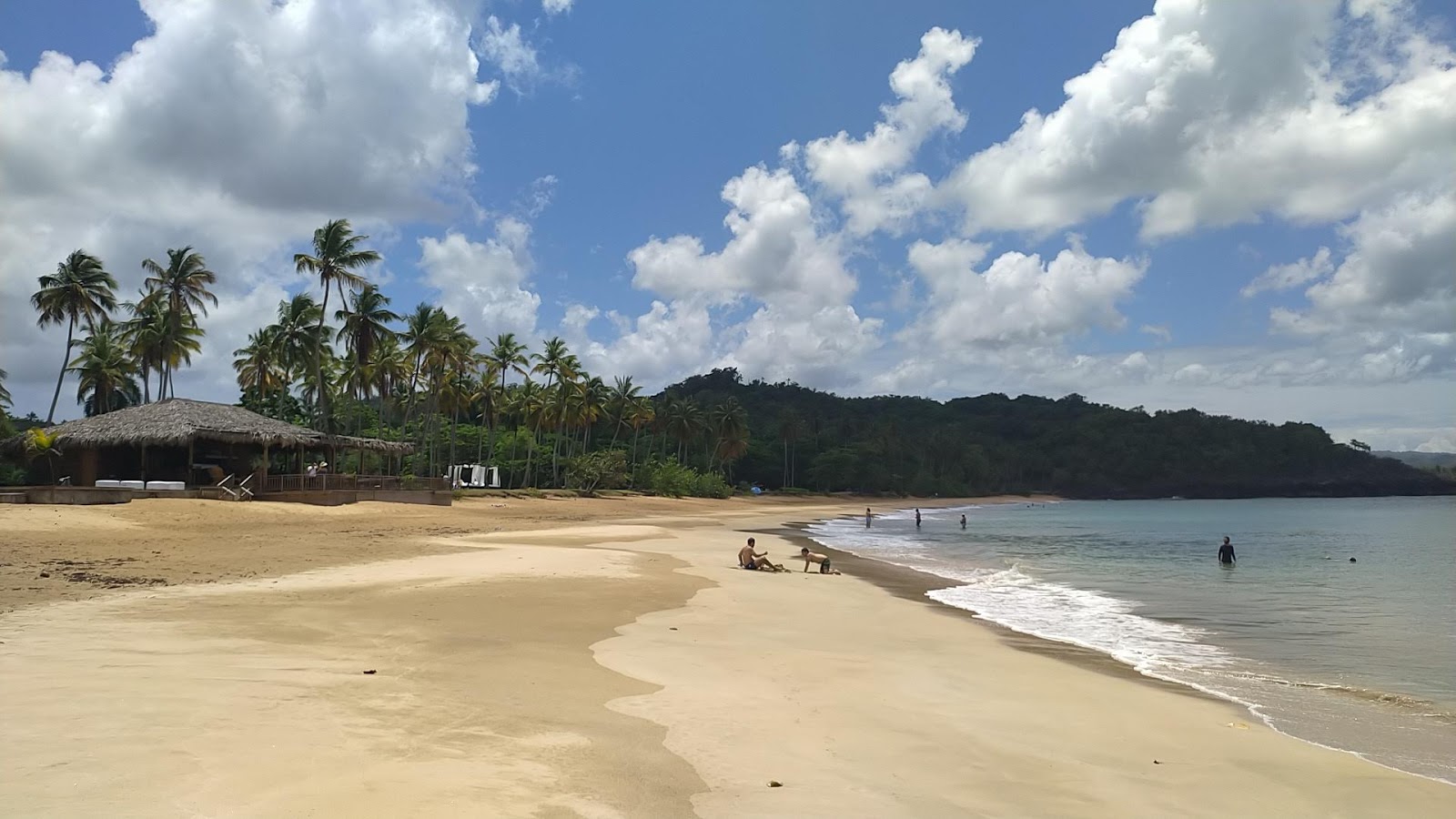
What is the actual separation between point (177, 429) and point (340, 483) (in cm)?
610

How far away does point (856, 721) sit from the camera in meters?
6.72

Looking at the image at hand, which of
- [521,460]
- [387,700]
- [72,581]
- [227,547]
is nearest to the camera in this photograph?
[387,700]

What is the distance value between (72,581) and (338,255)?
113 feet

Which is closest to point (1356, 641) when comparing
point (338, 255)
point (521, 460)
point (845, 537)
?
point (845, 537)

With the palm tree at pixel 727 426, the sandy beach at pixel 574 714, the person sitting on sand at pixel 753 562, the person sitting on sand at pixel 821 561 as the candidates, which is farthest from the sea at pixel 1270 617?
the palm tree at pixel 727 426

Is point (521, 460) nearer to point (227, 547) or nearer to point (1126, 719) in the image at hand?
point (227, 547)

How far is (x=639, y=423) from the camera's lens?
7744cm

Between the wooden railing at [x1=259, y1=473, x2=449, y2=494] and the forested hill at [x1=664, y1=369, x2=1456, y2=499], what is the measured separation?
258 feet

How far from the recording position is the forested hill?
124m

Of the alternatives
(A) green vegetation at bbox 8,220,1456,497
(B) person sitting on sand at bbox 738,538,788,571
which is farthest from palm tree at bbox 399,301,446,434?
(B) person sitting on sand at bbox 738,538,788,571

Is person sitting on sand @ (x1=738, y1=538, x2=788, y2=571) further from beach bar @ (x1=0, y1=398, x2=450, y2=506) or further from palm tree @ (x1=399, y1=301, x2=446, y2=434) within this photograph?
palm tree @ (x1=399, y1=301, x2=446, y2=434)

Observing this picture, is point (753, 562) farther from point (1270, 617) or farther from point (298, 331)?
point (298, 331)

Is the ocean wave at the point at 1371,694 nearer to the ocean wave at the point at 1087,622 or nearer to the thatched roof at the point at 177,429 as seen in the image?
the ocean wave at the point at 1087,622

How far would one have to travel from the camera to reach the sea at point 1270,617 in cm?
809
